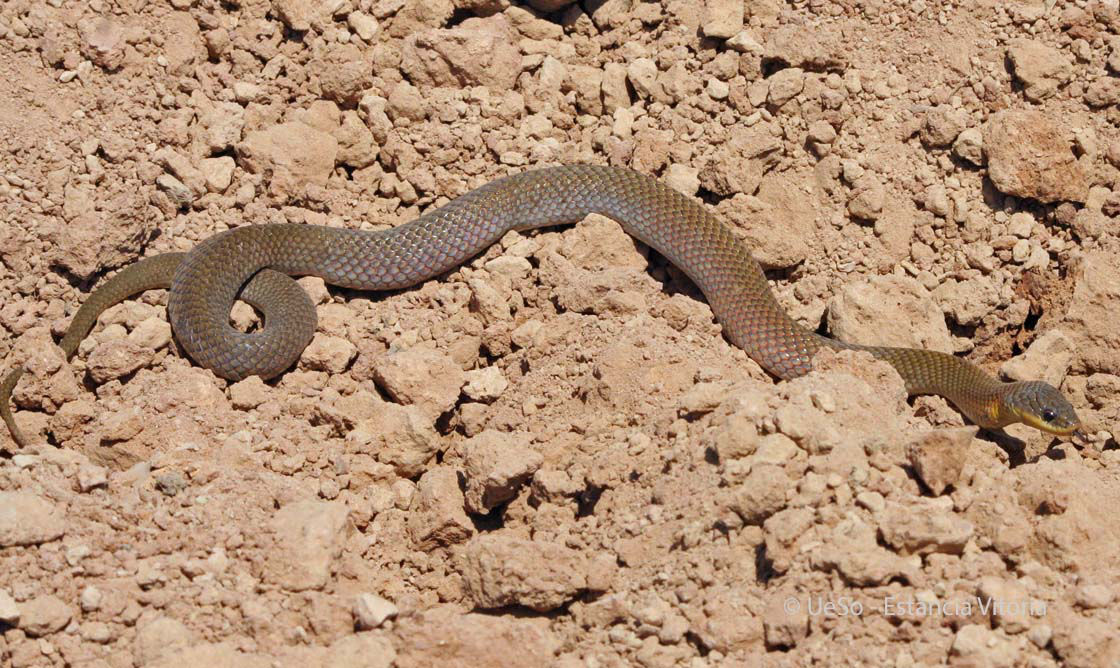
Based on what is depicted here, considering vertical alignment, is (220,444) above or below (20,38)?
below

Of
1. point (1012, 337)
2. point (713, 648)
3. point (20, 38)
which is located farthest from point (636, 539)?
point (20, 38)

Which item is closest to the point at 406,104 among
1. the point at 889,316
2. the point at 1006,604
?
the point at 889,316

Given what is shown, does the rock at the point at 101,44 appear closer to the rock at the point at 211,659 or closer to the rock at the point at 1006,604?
the rock at the point at 211,659

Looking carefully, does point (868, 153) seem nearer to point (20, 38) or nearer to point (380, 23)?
point (380, 23)

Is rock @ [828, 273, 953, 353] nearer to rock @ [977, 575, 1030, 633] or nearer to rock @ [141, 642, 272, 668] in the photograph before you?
rock @ [977, 575, 1030, 633]

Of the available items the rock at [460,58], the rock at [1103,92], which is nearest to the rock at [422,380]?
the rock at [460,58]

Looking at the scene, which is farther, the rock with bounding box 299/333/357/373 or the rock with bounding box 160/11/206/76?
the rock with bounding box 160/11/206/76

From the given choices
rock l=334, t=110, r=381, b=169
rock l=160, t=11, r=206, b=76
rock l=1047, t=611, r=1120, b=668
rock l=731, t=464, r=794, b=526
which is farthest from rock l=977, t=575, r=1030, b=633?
rock l=160, t=11, r=206, b=76
